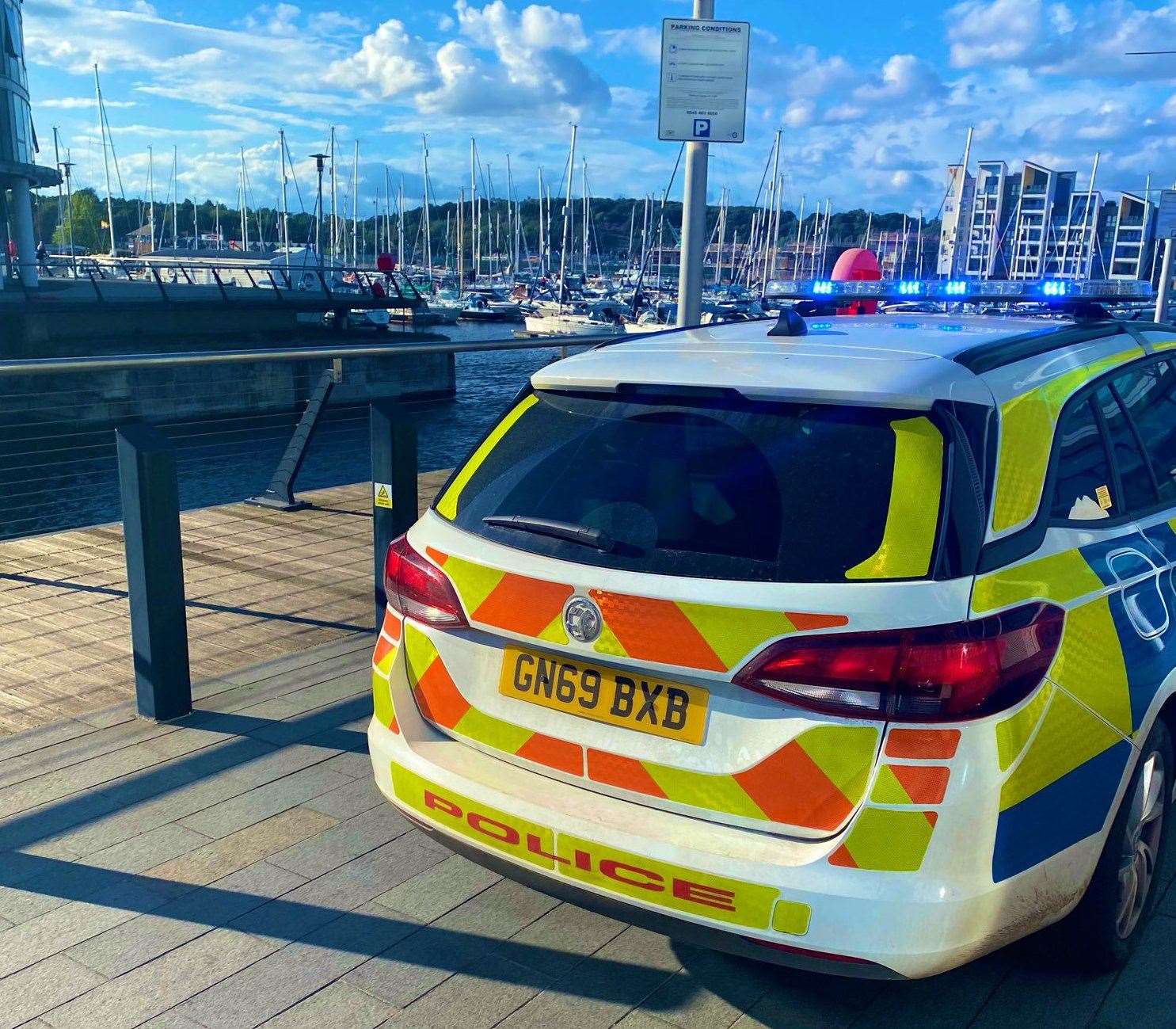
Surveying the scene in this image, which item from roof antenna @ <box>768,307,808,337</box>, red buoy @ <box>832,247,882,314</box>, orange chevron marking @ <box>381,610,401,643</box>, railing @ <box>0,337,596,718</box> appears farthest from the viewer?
red buoy @ <box>832,247,882,314</box>

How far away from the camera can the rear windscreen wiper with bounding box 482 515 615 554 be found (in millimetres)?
2494

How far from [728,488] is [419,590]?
86 centimetres

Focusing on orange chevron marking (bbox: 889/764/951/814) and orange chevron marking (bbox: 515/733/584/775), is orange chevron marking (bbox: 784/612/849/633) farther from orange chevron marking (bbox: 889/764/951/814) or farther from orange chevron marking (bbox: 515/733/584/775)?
orange chevron marking (bbox: 515/733/584/775)

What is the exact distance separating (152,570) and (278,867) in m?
1.51

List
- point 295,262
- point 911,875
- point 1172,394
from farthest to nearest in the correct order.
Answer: point 295,262, point 1172,394, point 911,875

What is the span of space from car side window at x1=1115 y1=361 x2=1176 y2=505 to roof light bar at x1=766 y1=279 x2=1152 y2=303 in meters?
0.61

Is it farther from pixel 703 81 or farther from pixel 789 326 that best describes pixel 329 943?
pixel 703 81

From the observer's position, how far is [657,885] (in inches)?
92.0

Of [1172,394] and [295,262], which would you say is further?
[295,262]

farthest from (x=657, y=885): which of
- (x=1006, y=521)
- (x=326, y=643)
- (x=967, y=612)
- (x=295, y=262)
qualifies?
(x=295, y=262)

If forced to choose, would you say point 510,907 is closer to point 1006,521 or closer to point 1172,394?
point 1006,521

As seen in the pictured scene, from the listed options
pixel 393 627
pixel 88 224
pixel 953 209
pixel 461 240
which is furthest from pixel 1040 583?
pixel 88 224

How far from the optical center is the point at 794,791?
7.29 feet

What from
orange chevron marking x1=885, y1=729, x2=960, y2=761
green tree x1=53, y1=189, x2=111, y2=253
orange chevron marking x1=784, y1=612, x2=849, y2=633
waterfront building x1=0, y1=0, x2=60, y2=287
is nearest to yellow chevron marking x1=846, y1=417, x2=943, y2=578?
orange chevron marking x1=784, y1=612, x2=849, y2=633
